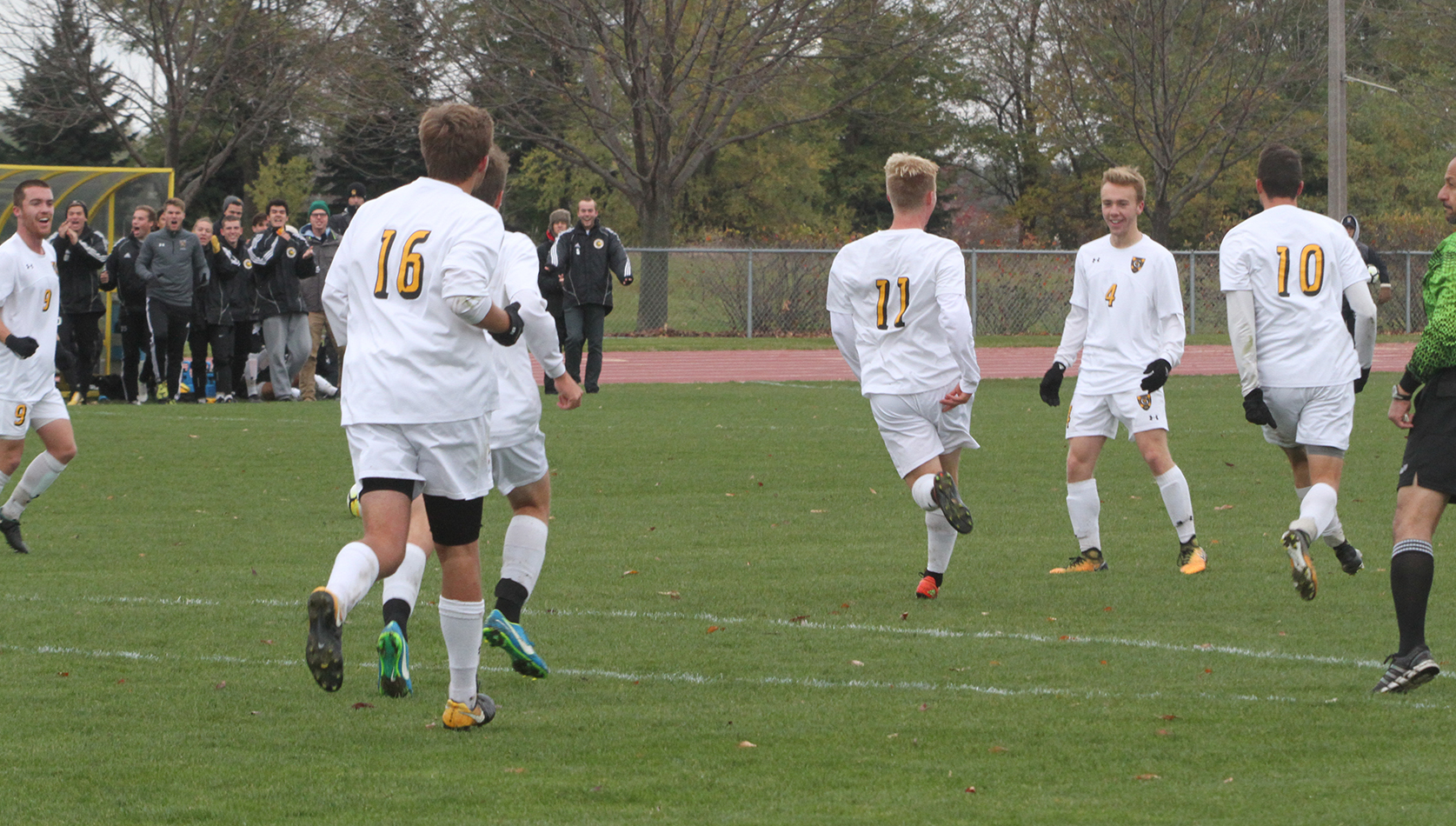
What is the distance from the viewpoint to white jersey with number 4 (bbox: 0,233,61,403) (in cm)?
897

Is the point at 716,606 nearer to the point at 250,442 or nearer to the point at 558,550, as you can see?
the point at 558,550

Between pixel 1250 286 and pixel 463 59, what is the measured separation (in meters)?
27.5

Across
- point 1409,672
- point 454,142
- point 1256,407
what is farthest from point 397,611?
point 1256,407

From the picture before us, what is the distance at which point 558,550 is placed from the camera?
9.14m

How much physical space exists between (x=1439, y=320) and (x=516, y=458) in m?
3.10

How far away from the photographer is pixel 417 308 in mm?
4938

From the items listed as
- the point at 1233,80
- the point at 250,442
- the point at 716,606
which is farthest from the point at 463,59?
the point at 716,606

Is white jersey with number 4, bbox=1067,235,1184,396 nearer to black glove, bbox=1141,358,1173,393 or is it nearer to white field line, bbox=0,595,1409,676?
black glove, bbox=1141,358,1173,393

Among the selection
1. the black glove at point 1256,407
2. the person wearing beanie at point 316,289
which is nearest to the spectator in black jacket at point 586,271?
the person wearing beanie at point 316,289

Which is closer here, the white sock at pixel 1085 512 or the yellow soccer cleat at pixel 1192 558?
the yellow soccer cleat at pixel 1192 558

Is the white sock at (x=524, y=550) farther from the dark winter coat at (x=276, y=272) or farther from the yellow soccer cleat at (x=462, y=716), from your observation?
the dark winter coat at (x=276, y=272)

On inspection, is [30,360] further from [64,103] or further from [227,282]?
[64,103]

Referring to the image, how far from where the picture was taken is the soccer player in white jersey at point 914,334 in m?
7.52

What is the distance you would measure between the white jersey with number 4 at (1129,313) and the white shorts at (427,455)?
437 centimetres
